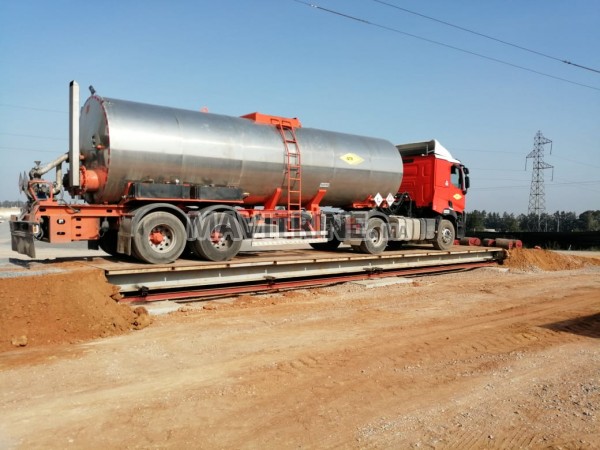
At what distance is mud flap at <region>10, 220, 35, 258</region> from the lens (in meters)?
9.35

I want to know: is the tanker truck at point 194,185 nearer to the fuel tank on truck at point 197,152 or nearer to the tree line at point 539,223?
the fuel tank on truck at point 197,152

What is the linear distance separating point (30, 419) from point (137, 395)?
1.00 metres

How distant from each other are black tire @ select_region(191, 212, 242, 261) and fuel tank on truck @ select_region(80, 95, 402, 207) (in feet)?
2.81

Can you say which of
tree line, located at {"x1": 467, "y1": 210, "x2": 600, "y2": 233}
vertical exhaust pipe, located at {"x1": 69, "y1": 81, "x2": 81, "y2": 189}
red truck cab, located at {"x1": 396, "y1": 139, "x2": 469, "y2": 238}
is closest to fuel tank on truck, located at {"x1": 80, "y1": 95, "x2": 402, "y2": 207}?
vertical exhaust pipe, located at {"x1": 69, "y1": 81, "x2": 81, "y2": 189}

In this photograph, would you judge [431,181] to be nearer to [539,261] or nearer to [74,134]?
[539,261]

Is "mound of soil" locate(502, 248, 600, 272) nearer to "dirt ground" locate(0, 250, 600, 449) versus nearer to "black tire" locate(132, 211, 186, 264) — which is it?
"dirt ground" locate(0, 250, 600, 449)

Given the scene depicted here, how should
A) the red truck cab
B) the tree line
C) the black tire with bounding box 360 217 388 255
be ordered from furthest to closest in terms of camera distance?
1. the tree line
2. the red truck cab
3. the black tire with bounding box 360 217 388 255

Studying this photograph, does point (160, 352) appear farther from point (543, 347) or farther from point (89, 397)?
point (543, 347)

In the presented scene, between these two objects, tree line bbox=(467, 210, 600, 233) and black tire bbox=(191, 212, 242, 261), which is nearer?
black tire bbox=(191, 212, 242, 261)

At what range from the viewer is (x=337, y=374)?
5.95 m

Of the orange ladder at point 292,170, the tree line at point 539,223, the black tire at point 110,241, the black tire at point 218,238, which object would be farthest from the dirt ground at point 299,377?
the tree line at point 539,223

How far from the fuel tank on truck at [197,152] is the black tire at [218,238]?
86 centimetres

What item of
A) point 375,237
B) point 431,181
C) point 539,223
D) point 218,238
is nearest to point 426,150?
point 431,181

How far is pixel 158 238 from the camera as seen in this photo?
10359 millimetres
